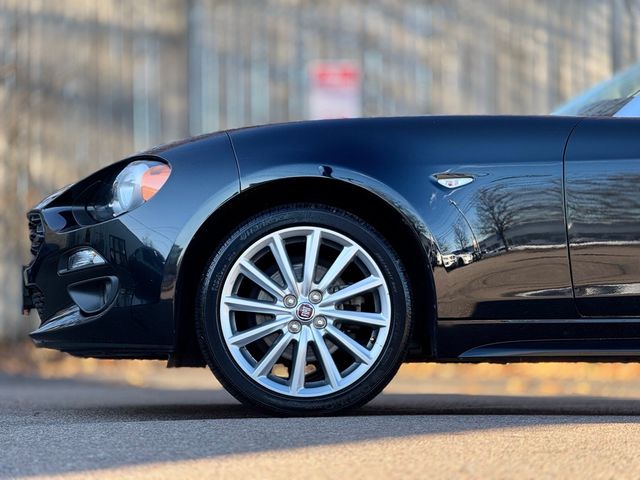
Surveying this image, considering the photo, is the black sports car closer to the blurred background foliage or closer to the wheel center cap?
the wheel center cap

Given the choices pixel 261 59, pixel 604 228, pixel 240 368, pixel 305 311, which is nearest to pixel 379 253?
pixel 305 311

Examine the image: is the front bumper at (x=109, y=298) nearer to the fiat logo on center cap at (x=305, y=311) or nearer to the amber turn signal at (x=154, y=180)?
the amber turn signal at (x=154, y=180)

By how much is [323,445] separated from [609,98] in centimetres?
207

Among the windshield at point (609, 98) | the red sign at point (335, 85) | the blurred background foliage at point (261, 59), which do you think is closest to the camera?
the windshield at point (609, 98)

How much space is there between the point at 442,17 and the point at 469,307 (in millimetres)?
7484

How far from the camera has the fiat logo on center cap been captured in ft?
14.4

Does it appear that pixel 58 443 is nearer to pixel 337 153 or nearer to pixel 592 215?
pixel 337 153

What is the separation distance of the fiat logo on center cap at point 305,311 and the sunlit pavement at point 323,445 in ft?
1.19

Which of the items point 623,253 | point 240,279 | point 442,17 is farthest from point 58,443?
point 442,17

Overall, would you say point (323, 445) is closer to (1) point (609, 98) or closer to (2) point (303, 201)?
(2) point (303, 201)

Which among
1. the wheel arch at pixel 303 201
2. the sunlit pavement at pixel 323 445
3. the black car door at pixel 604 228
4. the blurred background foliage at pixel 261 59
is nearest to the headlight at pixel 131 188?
the wheel arch at pixel 303 201

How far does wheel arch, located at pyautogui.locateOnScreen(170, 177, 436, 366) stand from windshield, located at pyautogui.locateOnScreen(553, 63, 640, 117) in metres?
0.90

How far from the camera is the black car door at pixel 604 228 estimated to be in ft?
14.2

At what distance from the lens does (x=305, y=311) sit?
4375mm
